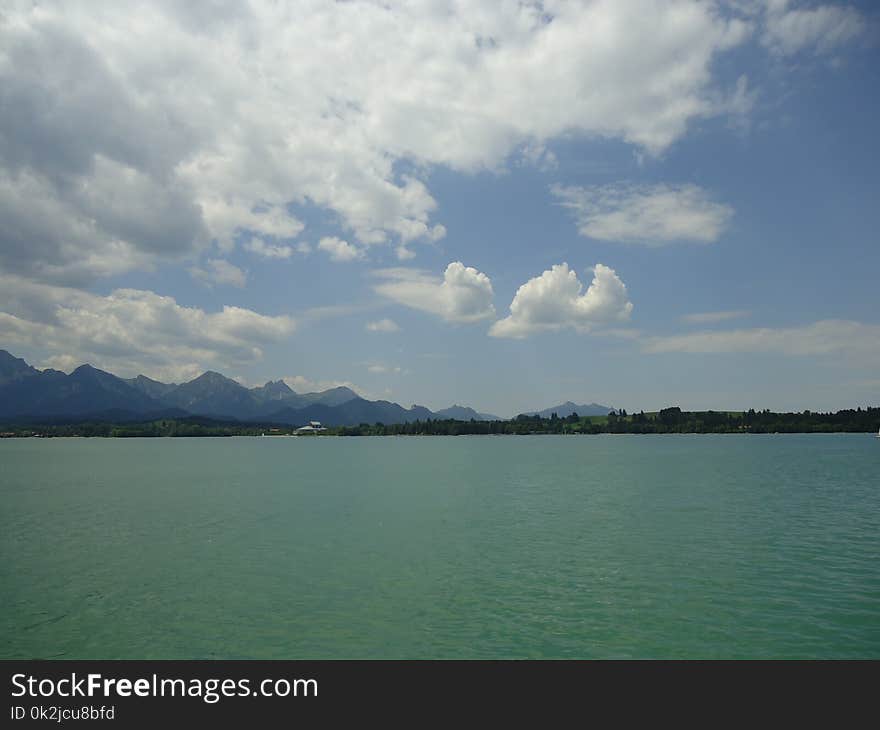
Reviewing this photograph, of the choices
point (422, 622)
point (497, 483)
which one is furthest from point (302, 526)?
point (497, 483)

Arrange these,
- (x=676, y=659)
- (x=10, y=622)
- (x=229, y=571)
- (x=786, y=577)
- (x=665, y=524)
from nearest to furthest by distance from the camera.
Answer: (x=676, y=659) < (x=10, y=622) < (x=786, y=577) < (x=229, y=571) < (x=665, y=524)

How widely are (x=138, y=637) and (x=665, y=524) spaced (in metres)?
51.6

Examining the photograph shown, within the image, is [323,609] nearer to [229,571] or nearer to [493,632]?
[493,632]

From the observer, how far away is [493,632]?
3016cm

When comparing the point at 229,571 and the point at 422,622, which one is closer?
the point at 422,622

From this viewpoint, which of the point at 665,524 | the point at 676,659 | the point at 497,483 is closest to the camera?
the point at 676,659

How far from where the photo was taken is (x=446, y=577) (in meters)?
41.2

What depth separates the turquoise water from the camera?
2920 centimetres

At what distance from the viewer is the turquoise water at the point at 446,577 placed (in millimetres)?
A: 29203

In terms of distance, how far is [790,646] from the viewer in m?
28.1

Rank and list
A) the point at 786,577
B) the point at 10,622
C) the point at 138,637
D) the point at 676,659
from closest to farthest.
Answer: the point at 676,659, the point at 138,637, the point at 10,622, the point at 786,577
